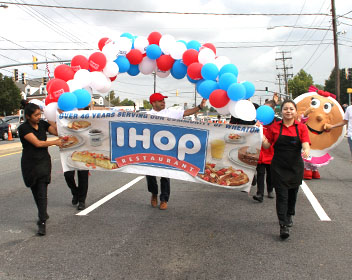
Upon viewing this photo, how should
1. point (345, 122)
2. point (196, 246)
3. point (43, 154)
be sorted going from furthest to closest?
point (345, 122)
point (43, 154)
point (196, 246)

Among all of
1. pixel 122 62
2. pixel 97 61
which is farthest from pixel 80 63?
pixel 122 62

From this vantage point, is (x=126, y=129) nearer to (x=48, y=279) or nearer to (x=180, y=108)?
(x=180, y=108)

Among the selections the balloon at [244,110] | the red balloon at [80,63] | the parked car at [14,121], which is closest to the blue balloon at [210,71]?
the balloon at [244,110]

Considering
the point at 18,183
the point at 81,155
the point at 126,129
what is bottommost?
the point at 18,183

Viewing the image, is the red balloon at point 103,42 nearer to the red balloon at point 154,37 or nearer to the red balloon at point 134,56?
the red balloon at point 134,56

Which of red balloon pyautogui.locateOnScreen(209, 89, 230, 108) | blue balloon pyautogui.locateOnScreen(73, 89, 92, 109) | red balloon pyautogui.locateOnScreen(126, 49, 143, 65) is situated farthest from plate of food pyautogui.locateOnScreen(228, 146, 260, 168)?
red balloon pyautogui.locateOnScreen(126, 49, 143, 65)

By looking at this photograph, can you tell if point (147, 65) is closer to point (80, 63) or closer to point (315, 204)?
point (80, 63)

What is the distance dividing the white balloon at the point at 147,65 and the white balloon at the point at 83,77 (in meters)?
1.11

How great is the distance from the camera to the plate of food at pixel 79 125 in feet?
17.4

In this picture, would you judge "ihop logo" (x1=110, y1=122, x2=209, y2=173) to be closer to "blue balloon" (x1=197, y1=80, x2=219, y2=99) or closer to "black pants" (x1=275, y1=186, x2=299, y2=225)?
"blue balloon" (x1=197, y1=80, x2=219, y2=99)

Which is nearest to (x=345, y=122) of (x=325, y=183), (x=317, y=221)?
(x=325, y=183)

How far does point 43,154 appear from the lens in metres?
4.66

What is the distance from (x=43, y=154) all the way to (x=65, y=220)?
43.5 inches

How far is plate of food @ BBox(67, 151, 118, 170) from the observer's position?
5344mm
